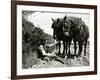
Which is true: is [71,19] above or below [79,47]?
above

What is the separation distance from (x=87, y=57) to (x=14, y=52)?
658 mm

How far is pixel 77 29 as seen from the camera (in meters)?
1.68

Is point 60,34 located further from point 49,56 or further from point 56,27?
point 49,56

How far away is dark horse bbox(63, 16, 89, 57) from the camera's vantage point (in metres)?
1.65

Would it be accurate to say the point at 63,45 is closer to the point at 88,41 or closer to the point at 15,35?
the point at 88,41

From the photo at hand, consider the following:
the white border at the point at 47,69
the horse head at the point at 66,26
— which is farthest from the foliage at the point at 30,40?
the horse head at the point at 66,26

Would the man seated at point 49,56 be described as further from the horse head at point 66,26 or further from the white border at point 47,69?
the horse head at point 66,26

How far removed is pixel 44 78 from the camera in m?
1.59

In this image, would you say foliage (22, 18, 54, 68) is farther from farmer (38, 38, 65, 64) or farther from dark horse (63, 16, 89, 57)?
dark horse (63, 16, 89, 57)

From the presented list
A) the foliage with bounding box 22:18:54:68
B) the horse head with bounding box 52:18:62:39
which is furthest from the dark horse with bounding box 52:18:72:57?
the foliage with bounding box 22:18:54:68

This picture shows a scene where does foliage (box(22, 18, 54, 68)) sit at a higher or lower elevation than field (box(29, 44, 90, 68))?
higher

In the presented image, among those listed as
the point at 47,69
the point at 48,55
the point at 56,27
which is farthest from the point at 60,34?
the point at 47,69

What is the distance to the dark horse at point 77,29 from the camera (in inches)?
64.8

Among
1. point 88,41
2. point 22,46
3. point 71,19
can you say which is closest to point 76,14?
point 71,19
